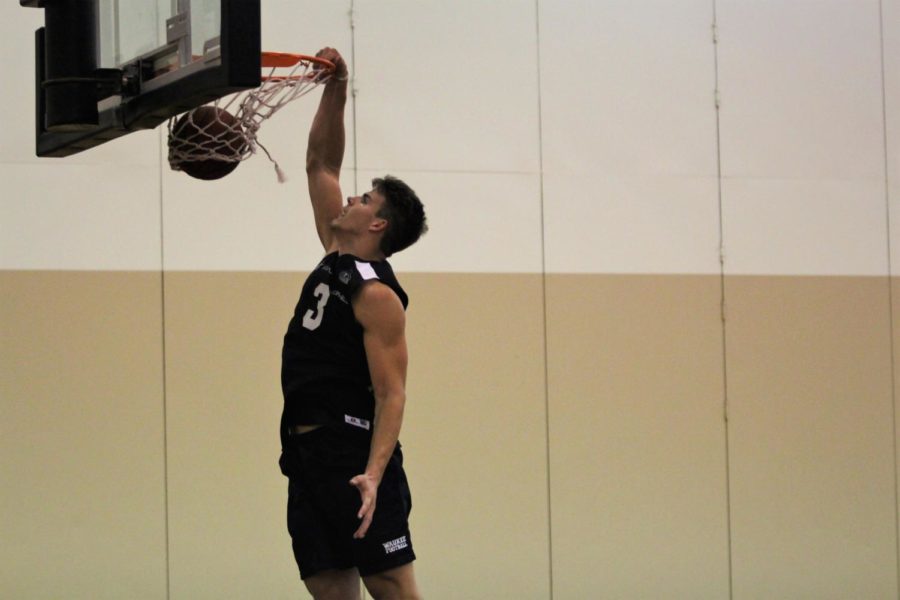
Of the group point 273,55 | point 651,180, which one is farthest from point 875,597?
point 273,55

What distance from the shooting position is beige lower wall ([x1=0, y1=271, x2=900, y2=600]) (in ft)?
21.8

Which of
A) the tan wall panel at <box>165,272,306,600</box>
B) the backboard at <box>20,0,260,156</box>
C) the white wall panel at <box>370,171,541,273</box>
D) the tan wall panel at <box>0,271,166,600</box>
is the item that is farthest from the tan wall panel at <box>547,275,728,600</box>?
the backboard at <box>20,0,260,156</box>

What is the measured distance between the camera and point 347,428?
464 centimetres

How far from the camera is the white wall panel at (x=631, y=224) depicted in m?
7.52

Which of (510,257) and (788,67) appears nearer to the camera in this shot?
(510,257)

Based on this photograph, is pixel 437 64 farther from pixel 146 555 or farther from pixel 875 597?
pixel 875 597

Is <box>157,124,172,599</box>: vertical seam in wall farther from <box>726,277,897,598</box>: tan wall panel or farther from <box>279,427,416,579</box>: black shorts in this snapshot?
<box>726,277,897,598</box>: tan wall panel

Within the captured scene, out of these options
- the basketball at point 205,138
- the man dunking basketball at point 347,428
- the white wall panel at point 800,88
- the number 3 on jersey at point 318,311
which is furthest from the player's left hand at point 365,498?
the white wall panel at point 800,88

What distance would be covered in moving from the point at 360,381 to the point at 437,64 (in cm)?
303

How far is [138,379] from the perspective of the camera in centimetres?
674

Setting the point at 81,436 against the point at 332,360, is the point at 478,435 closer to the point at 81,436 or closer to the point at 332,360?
the point at 81,436

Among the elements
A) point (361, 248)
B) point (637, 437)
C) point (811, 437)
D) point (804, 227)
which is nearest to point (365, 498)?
point (361, 248)

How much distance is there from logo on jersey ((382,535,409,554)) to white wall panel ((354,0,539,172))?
2.98m

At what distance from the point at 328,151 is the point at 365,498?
1.48 meters
